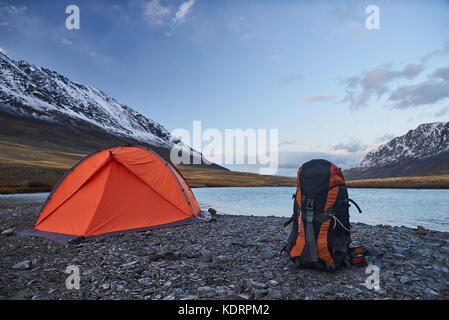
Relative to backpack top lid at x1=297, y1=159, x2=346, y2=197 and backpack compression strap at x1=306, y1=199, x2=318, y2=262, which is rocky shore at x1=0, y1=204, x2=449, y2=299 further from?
backpack top lid at x1=297, y1=159, x2=346, y2=197

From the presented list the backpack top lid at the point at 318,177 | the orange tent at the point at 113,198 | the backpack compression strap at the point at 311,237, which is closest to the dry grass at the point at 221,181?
the orange tent at the point at 113,198

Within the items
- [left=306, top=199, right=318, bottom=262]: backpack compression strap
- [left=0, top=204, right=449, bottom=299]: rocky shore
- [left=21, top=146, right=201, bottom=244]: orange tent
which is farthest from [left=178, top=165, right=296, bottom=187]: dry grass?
[left=306, top=199, right=318, bottom=262]: backpack compression strap

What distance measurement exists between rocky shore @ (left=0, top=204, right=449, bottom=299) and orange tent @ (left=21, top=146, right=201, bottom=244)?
0.72 meters

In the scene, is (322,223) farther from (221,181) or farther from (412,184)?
(412,184)

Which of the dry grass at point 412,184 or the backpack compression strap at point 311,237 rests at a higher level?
the backpack compression strap at point 311,237

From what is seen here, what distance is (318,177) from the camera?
5.87 m

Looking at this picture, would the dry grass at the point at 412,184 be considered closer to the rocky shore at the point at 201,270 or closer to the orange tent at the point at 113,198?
the rocky shore at the point at 201,270

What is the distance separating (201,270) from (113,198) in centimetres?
513

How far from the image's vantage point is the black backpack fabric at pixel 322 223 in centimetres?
547

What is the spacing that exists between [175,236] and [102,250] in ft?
7.95

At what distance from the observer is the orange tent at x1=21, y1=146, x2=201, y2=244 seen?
29.5 feet

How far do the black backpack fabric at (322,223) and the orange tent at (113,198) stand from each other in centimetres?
600

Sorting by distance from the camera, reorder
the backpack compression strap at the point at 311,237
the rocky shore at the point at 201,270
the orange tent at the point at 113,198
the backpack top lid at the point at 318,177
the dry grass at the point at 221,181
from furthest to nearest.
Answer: the dry grass at the point at 221,181 → the orange tent at the point at 113,198 → the backpack top lid at the point at 318,177 → the backpack compression strap at the point at 311,237 → the rocky shore at the point at 201,270
